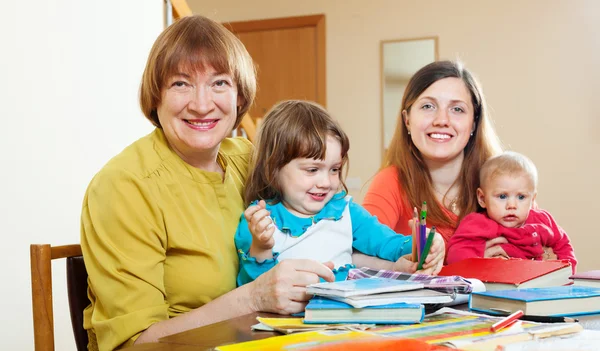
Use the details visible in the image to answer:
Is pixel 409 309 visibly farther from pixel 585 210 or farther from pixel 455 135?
pixel 585 210

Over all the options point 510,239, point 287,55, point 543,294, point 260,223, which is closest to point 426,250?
point 543,294

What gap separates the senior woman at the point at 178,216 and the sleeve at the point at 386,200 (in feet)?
2.08

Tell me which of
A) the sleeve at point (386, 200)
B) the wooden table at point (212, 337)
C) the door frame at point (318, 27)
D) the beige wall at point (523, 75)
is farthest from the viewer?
the door frame at point (318, 27)

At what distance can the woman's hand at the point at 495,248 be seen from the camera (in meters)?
1.94

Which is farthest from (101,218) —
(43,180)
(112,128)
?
(112,128)

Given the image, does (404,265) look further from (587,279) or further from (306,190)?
(587,279)

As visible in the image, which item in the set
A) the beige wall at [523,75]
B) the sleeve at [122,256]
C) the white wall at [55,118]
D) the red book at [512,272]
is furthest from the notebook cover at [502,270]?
the beige wall at [523,75]

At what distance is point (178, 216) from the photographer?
1.39 m

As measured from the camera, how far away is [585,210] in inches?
194

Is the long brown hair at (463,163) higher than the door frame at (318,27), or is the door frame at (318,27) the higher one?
the door frame at (318,27)

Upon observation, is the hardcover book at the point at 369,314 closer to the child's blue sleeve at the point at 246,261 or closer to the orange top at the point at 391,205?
the child's blue sleeve at the point at 246,261

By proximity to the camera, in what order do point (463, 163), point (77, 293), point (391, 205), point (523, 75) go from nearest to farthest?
point (77, 293)
point (391, 205)
point (463, 163)
point (523, 75)

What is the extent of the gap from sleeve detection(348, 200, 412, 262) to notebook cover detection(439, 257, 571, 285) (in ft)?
0.42

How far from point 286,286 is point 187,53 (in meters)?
0.60
